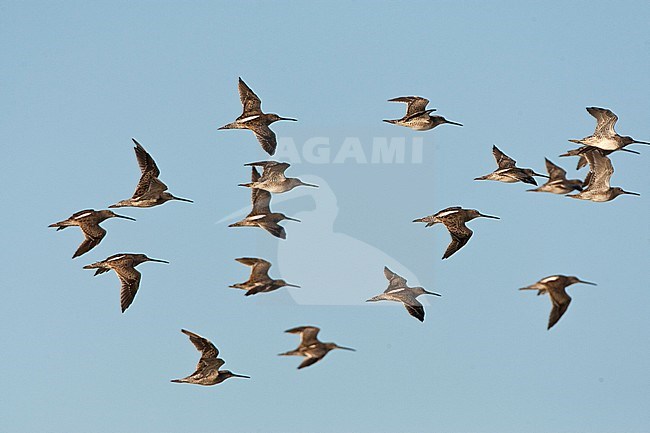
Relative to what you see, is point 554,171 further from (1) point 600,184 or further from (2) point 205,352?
(2) point 205,352

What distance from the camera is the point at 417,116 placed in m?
41.2

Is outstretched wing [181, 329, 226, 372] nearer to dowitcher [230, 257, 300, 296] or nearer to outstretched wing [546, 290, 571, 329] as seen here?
dowitcher [230, 257, 300, 296]

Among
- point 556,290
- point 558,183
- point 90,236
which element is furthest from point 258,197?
point 556,290

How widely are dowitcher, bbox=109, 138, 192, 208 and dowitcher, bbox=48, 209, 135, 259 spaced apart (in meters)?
1.02

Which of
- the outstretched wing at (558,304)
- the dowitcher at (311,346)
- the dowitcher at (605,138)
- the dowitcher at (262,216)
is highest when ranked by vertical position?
the dowitcher at (605,138)

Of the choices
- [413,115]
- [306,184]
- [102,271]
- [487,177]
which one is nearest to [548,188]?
[487,177]

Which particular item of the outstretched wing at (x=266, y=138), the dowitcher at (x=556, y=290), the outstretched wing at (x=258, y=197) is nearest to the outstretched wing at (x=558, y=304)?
the dowitcher at (x=556, y=290)

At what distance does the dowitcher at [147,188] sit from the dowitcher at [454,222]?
25.6ft

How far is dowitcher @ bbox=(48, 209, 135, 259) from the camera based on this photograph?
39.7 m

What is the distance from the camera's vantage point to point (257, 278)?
123ft

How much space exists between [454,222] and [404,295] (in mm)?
2993

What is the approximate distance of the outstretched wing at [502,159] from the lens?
41.8 m

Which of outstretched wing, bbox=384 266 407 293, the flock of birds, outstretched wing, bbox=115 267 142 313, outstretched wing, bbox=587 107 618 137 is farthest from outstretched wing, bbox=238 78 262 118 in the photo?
outstretched wing, bbox=587 107 618 137

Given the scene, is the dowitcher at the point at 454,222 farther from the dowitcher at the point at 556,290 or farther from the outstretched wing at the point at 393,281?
the dowitcher at the point at 556,290
